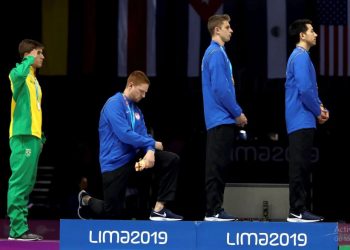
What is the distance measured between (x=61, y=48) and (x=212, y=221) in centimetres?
628

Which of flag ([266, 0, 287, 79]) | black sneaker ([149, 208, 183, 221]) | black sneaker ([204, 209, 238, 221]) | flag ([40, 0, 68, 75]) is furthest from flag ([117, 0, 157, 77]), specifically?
black sneaker ([204, 209, 238, 221])

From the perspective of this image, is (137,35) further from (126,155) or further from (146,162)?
A: (146,162)

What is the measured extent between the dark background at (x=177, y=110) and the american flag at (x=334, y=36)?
21 cm

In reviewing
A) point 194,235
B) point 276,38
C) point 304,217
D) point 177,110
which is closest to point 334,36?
point 276,38

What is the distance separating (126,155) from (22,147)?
1069mm

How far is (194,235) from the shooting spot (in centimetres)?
755

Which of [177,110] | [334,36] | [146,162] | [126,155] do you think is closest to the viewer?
[146,162]

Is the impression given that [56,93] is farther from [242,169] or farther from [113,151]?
[113,151]

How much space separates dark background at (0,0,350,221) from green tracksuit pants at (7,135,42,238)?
4.29 m

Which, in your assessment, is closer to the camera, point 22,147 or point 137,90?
point 137,90

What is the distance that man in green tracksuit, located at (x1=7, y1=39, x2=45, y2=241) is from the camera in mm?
8430

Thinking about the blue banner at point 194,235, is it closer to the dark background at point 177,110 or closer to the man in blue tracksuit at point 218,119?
the man in blue tracksuit at point 218,119

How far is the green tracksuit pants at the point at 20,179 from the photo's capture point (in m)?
8.44

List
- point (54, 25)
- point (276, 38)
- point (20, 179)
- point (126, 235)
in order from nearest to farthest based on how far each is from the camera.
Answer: point (126, 235), point (20, 179), point (276, 38), point (54, 25)
